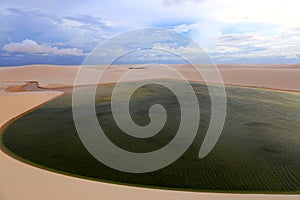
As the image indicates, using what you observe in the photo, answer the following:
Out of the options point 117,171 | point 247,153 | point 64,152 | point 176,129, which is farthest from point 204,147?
point 64,152

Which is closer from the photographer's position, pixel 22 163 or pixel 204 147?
pixel 22 163

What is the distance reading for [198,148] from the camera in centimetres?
859

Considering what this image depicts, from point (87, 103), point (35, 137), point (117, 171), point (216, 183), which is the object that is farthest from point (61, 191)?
point (87, 103)

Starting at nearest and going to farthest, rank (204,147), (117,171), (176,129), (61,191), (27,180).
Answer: (61,191) < (27,180) < (117,171) < (204,147) < (176,129)

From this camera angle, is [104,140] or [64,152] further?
[104,140]

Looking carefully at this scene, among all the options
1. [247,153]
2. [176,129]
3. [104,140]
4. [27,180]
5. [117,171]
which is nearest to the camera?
[27,180]

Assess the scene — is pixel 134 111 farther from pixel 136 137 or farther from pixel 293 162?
pixel 293 162

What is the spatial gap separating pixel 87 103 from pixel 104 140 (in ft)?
24.5

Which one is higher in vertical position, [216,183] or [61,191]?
[61,191]

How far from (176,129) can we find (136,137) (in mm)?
1758

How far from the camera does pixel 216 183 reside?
640cm

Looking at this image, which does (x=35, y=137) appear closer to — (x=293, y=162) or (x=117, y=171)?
(x=117, y=171)

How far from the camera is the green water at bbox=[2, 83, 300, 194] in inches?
258

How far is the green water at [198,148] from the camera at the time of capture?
656 cm
